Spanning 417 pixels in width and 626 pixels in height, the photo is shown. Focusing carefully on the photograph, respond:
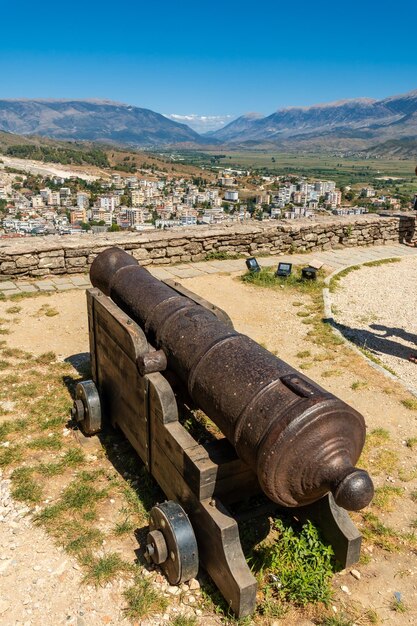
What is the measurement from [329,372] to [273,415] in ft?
11.8

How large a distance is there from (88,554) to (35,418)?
6.07 feet

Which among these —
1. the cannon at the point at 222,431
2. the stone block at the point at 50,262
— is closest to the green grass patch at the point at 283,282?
the stone block at the point at 50,262

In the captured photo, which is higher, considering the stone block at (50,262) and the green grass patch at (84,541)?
the stone block at (50,262)

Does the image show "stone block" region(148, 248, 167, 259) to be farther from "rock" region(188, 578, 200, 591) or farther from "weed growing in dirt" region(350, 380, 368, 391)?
"rock" region(188, 578, 200, 591)

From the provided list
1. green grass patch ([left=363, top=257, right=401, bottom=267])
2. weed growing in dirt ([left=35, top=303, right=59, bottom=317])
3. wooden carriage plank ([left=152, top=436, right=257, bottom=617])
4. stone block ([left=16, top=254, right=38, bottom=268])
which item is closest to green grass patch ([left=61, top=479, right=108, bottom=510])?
wooden carriage plank ([left=152, top=436, right=257, bottom=617])

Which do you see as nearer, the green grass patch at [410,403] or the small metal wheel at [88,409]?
the small metal wheel at [88,409]

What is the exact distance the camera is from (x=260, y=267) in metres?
10.4

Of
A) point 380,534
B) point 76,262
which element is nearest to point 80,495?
point 380,534

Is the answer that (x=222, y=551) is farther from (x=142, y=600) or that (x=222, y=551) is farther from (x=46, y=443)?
(x=46, y=443)

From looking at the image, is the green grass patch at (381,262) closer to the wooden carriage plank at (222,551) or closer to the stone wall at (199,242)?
the stone wall at (199,242)

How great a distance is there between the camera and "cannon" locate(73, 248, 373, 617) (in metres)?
2.50

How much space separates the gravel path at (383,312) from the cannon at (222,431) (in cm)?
343

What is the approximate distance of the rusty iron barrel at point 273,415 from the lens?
247 cm

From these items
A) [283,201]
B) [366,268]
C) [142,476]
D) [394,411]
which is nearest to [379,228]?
[366,268]
